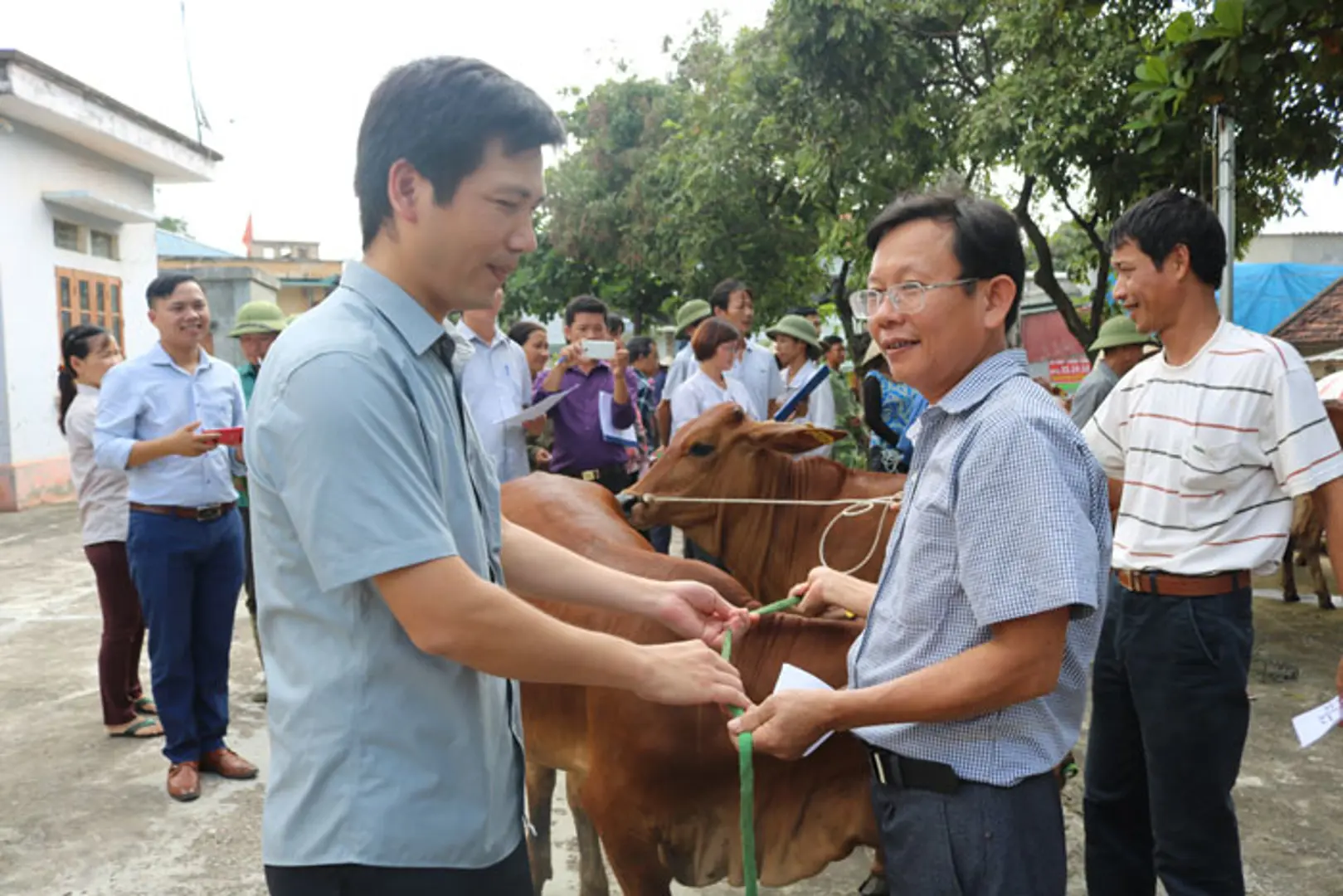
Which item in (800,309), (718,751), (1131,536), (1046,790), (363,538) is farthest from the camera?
(800,309)

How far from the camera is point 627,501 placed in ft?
16.1

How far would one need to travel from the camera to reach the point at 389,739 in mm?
1482

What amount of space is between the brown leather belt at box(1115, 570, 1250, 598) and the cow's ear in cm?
201

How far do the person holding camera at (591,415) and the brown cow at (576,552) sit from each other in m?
2.05

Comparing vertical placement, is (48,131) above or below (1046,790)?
above

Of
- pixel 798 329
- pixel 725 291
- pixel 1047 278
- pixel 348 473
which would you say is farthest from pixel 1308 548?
pixel 348 473

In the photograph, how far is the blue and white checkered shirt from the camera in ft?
5.30

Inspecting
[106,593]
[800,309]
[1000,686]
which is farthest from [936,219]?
[800,309]

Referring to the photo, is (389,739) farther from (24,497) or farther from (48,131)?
(48,131)

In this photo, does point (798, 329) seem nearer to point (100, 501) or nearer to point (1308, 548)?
point (1308, 548)

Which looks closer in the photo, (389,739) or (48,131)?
(389,739)

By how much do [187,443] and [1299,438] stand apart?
396 cm

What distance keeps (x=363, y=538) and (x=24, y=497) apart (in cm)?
1448

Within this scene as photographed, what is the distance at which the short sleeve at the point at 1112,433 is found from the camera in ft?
9.93
